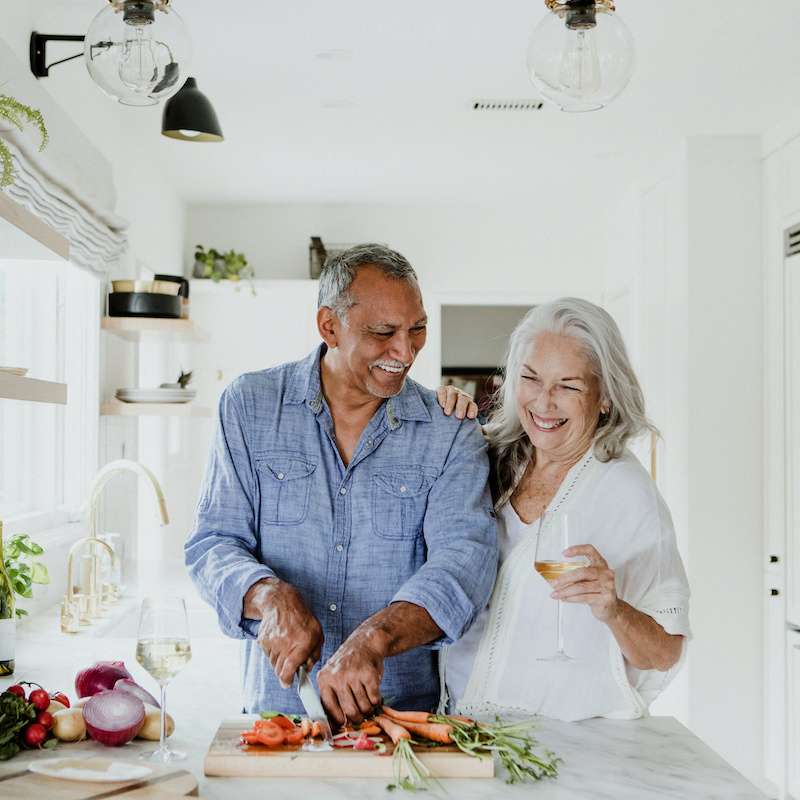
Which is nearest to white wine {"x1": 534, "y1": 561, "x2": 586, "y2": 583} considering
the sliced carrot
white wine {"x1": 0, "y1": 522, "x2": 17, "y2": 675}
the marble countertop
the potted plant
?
the marble countertop

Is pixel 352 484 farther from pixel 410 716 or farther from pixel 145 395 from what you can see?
pixel 145 395

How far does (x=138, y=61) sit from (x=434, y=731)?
111 centimetres

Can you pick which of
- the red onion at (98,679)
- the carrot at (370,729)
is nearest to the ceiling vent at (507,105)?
the red onion at (98,679)

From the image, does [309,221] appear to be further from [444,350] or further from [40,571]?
[40,571]

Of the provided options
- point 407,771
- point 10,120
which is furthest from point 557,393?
point 10,120

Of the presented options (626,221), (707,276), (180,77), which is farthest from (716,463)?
(180,77)

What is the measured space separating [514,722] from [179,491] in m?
4.30

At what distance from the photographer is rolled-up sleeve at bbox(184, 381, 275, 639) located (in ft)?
5.58

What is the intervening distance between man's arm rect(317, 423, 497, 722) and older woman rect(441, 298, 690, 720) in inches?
3.9

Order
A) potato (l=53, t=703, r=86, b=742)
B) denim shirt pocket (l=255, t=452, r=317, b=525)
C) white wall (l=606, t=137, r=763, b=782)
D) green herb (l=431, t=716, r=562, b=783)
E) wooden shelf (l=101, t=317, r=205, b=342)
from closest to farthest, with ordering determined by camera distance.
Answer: green herb (l=431, t=716, r=562, b=783) → potato (l=53, t=703, r=86, b=742) → denim shirt pocket (l=255, t=452, r=317, b=525) → wooden shelf (l=101, t=317, r=205, b=342) → white wall (l=606, t=137, r=763, b=782)

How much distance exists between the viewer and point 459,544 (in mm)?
1773

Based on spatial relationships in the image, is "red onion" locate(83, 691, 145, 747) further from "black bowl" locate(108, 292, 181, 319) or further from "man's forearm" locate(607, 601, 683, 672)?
"black bowl" locate(108, 292, 181, 319)

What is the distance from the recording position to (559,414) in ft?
6.27

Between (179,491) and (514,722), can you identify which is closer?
(514,722)
